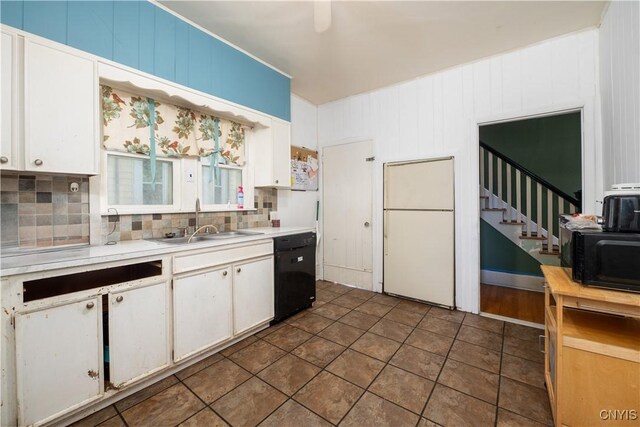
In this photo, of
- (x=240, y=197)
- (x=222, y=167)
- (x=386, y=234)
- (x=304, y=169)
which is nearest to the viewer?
(x=222, y=167)

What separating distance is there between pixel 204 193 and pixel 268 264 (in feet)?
3.21

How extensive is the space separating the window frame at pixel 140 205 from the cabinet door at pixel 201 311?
74cm

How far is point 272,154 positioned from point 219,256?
1355mm

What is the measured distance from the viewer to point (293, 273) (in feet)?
8.91

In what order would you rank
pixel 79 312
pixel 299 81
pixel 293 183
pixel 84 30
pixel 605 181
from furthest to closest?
pixel 293 183
pixel 299 81
pixel 605 181
pixel 84 30
pixel 79 312

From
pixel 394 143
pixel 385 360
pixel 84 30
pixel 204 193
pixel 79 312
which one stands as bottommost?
pixel 385 360

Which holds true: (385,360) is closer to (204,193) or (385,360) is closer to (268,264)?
(268,264)

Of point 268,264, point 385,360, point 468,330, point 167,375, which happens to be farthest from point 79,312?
point 468,330

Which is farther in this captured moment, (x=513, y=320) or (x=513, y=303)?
(x=513, y=303)

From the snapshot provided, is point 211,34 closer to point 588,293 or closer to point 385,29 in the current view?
point 385,29

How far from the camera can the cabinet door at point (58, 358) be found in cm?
126

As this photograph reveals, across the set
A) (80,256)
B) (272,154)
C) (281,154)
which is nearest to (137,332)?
(80,256)

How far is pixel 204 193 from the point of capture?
102 inches

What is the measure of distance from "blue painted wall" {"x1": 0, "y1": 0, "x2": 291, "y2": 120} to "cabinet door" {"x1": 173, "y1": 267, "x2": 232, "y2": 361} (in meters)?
1.64
